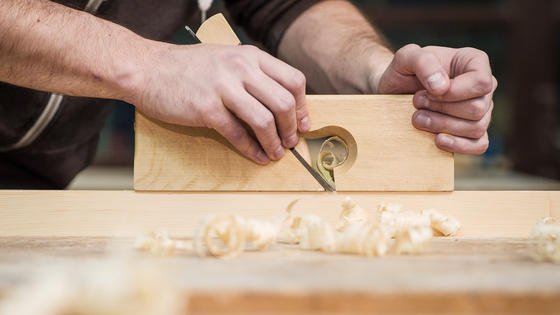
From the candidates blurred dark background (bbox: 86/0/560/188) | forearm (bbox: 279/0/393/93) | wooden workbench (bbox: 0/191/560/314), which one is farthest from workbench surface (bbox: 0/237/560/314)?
blurred dark background (bbox: 86/0/560/188)

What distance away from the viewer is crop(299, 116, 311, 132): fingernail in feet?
3.75

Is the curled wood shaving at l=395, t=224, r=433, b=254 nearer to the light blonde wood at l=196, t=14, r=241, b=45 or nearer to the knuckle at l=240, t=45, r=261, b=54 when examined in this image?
the knuckle at l=240, t=45, r=261, b=54

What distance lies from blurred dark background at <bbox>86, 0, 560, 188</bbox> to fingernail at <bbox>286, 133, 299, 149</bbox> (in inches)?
82.8

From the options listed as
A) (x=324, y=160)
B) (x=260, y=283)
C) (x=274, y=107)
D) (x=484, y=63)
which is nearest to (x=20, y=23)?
(x=274, y=107)

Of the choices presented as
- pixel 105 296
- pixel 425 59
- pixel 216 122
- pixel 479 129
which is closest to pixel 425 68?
pixel 425 59

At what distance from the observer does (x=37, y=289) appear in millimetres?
540

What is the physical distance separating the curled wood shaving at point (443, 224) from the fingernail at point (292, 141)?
23 centimetres

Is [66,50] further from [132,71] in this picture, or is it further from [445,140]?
[445,140]

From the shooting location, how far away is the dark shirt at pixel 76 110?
1474 mm

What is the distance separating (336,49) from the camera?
5.22 ft

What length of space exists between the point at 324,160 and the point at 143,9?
25.5 inches

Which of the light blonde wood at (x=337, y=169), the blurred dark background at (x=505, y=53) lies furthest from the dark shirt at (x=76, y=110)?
the blurred dark background at (x=505, y=53)

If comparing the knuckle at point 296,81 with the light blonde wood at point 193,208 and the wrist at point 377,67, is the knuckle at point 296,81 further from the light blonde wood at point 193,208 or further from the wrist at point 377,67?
the wrist at point 377,67

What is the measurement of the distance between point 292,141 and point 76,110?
0.61 meters
